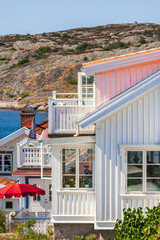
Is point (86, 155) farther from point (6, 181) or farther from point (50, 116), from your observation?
point (6, 181)

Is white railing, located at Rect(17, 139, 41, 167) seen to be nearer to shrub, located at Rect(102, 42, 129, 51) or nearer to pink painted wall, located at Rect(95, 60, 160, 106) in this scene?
pink painted wall, located at Rect(95, 60, 160, 106)

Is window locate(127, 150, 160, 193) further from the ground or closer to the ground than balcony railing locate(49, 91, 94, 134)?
closer to the ground

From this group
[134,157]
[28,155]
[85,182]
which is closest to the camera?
[134,157]

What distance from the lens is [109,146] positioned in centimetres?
1323

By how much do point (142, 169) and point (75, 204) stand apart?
7.49ft

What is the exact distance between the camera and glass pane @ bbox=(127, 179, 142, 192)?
1336 centimetres

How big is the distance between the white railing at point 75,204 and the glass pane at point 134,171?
1373mm

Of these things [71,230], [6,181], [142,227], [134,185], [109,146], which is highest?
[109,146]

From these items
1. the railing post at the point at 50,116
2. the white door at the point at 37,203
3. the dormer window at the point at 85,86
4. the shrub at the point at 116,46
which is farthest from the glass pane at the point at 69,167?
the shrub at the point at 116,46

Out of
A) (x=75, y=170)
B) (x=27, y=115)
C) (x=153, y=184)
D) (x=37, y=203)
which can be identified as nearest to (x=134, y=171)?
(x=153, y=184)

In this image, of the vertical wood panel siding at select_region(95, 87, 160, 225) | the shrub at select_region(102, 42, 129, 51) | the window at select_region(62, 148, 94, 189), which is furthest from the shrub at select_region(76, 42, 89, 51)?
the vertical wood panel siding at select_region(95, 87, 160, 225)

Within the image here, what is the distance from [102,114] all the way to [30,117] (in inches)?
562

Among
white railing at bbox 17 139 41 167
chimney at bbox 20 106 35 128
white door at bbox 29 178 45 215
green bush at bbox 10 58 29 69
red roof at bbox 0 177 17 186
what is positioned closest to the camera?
white railing at bbox 17 139 41 167

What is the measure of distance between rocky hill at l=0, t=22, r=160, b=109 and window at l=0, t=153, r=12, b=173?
10480 centimetres
